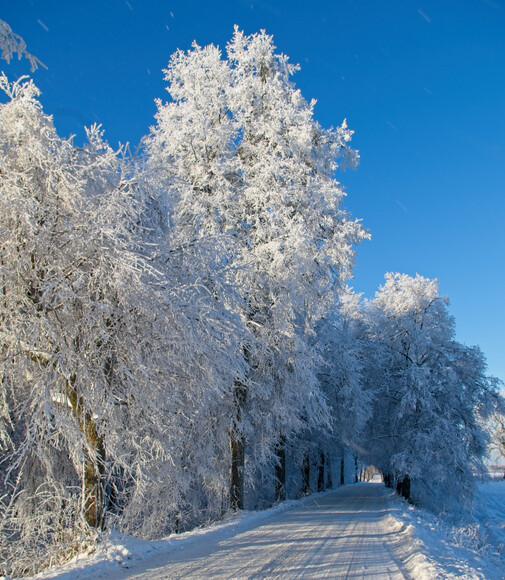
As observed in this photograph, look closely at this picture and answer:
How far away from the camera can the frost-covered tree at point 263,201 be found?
14.0 m

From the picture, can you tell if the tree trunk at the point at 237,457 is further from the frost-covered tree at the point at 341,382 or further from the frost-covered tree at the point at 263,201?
the frost-covered tree at the point at 341,382

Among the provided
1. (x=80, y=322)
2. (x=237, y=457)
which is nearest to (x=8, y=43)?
(x=80, y=322)

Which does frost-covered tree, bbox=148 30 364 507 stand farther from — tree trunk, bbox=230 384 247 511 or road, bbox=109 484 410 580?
road, bbox=109 484 410 580

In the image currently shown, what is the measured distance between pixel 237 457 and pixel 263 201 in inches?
316

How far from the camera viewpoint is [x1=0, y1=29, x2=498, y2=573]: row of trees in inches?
271

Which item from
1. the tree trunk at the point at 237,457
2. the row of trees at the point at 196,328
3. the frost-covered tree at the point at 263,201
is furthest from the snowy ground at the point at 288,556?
the frost-covered tree at the point at 263,201

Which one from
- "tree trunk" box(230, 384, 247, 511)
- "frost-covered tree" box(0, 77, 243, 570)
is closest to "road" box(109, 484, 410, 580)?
"frost-covered tree" box(0, 77, 243, 570)

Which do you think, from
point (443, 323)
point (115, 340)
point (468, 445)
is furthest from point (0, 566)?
point (443, 323)

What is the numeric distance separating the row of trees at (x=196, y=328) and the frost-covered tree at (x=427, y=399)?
114 mm

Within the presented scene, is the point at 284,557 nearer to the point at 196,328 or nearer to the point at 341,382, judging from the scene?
the point at 196,328

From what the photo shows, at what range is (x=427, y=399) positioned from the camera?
20.1 metres

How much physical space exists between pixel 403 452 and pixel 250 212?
1258cm

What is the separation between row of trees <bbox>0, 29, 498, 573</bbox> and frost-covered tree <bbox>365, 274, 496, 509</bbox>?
11 centimetres

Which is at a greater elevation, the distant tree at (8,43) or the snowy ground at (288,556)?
the distant tree at (8,43)
